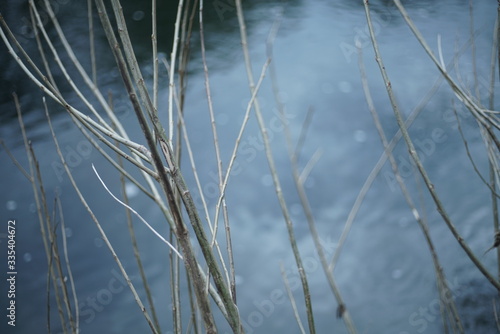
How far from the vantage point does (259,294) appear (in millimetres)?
1521

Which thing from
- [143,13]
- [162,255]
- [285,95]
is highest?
[143,13]

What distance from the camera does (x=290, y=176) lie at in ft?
5.91

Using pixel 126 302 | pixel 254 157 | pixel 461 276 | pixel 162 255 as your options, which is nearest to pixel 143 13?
pixel 254 157

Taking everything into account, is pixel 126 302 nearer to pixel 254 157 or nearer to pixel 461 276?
pixel 254 157

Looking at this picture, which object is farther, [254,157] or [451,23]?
[451,23]

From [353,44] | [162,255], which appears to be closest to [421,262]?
[162,255]

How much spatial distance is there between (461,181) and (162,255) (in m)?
1.10

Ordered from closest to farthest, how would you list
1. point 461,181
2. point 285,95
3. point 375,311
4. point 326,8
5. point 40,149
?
1. point 375,311
2. point 461,181
3. point 40,149
4. point 285,95
5. point 326,8

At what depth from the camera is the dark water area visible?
1.47 m

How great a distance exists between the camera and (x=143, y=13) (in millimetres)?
2270

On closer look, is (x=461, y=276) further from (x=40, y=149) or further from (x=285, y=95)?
(x=40, y=149)

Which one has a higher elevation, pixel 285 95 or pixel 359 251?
pixel 285 95

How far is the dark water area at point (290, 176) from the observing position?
1474 mm

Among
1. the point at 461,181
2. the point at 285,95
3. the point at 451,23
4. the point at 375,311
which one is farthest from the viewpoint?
the point at 451,23
